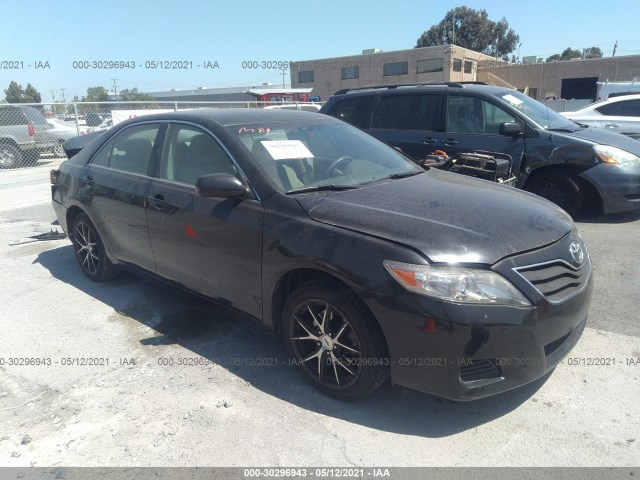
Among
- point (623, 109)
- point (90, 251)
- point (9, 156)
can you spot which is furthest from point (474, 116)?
point (9, 156)

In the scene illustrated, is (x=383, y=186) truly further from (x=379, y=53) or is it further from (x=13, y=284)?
(x=379, y=53)

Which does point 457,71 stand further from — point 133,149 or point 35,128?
point 133,149

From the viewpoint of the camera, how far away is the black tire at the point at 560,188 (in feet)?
19.9

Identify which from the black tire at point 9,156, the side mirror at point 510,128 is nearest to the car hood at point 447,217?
the side mirror at point 510,128

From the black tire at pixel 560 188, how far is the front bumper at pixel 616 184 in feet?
0.60

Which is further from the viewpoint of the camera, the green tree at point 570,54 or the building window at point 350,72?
the green tree at point 570,54

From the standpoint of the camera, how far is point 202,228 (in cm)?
330

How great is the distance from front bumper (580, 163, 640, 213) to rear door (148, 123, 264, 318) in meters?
4.81

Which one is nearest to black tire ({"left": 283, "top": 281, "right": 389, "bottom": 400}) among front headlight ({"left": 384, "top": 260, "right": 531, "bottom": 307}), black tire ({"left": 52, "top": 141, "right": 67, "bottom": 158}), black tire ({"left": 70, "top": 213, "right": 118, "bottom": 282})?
front headlight ({"left": 384, "top": 260, "right": 531, "bottom": 307})

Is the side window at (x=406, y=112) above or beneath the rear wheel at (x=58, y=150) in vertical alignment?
above

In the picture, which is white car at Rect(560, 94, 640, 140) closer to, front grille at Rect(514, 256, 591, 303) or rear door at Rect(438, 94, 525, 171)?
rear door at Rect(438, 94, 525, 171)

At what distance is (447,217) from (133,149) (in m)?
2.87

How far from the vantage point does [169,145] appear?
148 inches

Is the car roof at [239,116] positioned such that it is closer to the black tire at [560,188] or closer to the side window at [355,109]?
the side window at [355,109]
